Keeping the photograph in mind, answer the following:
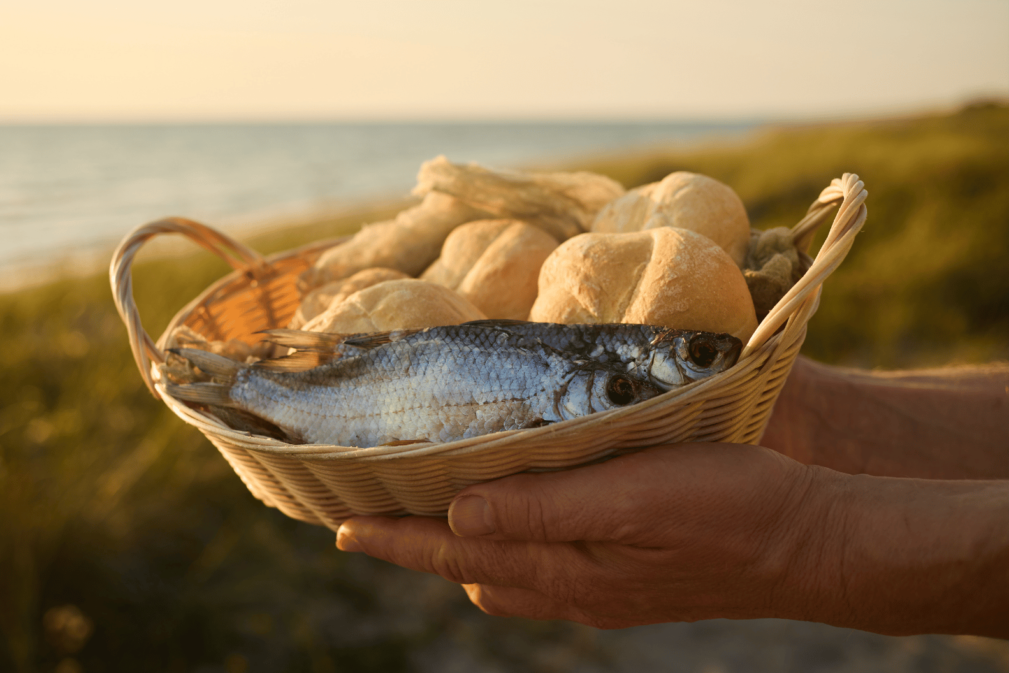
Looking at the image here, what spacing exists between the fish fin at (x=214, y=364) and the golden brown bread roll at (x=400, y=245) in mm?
754

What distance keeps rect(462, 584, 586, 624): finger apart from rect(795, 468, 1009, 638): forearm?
0.55 m

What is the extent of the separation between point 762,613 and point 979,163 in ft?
26.9

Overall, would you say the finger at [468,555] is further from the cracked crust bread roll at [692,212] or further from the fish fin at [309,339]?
the cracked crust bread roll at [692,212]

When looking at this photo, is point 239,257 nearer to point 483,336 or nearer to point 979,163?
point 483,336

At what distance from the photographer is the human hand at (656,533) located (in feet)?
4.10

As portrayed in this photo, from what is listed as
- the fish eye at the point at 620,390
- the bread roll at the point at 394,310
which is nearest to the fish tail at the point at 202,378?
the bread roll at the point at 394,310

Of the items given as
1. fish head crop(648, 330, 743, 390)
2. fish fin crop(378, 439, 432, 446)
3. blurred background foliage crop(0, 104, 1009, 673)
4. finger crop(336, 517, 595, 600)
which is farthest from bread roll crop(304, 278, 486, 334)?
blurred background foliage crop(0, 104, 1009, 673)

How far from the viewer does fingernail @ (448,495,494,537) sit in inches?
52.0

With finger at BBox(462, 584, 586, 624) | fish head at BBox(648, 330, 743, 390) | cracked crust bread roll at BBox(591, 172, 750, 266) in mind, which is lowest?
finger at BBox(462, 584, 586, 624)

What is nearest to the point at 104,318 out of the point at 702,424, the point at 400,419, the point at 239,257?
the point at 239,257

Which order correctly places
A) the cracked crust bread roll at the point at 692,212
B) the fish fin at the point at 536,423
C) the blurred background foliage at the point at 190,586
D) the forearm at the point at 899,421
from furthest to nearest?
the blurred background foliage at the point at 190,586, the forearm at the point at 899,421, the cracked crust bread roll at the point at 692,212, the fish fin at the point at 536,423

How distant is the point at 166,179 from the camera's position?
1706cm

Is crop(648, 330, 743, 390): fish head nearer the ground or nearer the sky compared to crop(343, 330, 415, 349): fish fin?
nearer the sky

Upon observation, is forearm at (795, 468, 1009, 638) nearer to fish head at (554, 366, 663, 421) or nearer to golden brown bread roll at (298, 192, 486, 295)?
fish head at (554, 366, 663, 421)
